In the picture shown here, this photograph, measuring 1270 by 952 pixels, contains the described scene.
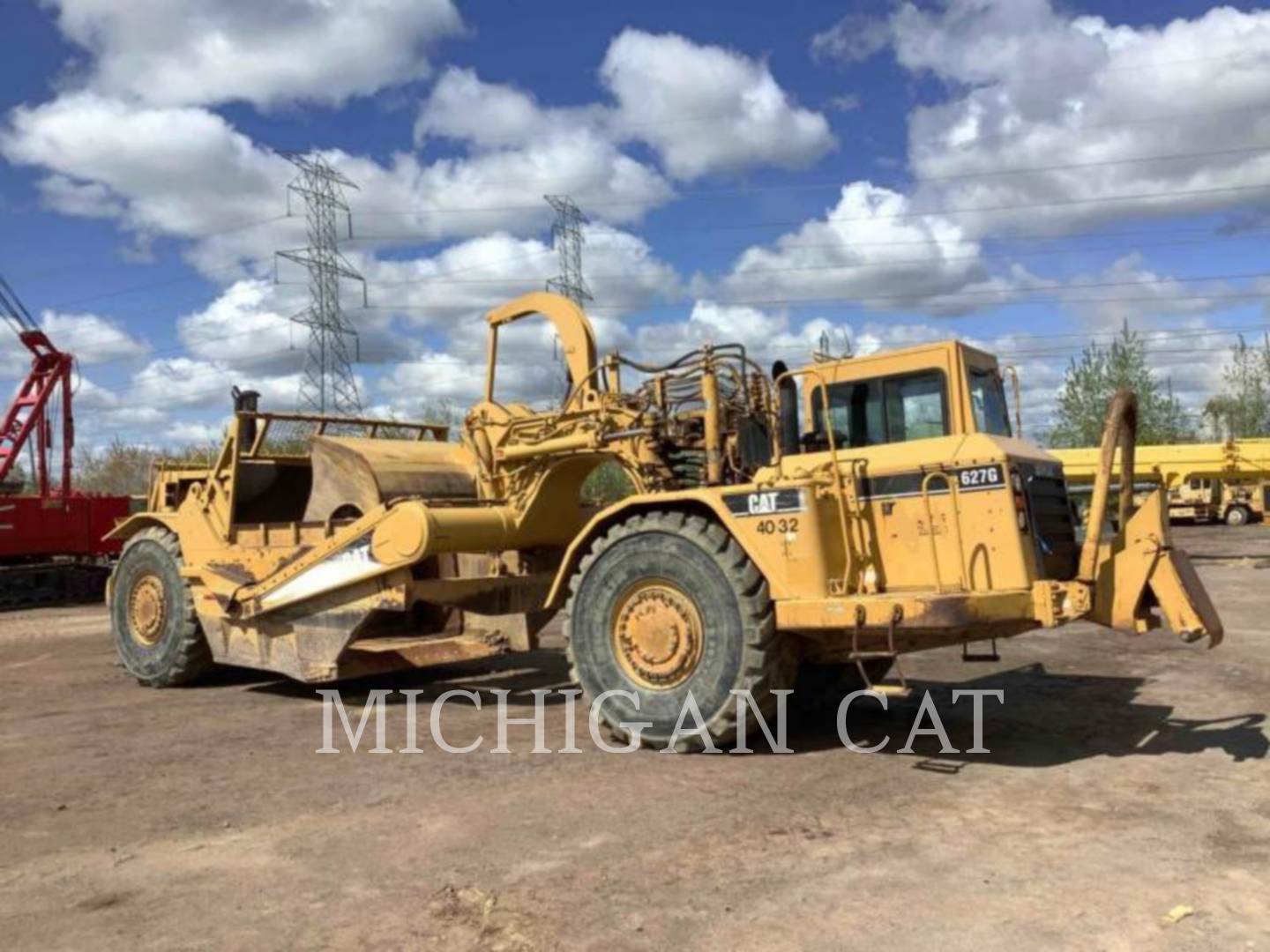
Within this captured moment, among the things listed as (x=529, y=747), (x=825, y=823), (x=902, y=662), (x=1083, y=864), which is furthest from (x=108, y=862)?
(x=902, y=662)

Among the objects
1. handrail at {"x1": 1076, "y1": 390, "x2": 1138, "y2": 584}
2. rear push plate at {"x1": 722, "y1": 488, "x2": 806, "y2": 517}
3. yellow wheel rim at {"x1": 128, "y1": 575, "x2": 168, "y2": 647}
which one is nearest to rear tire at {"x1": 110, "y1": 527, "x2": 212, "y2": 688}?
yellow wheel rim at {"x1": 128, "y1": 575, "x2": 168, "y2": 647}

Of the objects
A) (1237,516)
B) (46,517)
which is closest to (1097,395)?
(1237,516)

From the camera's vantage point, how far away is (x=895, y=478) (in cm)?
664

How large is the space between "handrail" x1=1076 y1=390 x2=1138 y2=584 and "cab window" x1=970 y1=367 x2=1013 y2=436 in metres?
0.74

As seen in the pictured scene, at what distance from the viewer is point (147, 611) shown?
10.2 m

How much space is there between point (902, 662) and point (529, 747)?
460cm

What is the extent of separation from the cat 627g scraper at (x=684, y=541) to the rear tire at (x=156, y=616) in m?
0.03

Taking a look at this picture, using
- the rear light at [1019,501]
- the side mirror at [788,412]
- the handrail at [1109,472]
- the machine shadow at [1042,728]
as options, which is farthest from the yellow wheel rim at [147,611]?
the handrail at [1109,472]

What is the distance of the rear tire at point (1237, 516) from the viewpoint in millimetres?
41750

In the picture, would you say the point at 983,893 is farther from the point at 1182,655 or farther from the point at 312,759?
the point at 1182,655

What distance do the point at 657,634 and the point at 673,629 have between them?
0.40 ft

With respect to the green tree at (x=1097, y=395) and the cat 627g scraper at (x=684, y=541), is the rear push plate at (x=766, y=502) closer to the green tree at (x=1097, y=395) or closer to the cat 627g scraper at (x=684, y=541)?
the cat 627g scraper at (x=684, y=541)

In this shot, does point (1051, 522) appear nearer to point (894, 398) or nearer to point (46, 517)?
point (894, 398)

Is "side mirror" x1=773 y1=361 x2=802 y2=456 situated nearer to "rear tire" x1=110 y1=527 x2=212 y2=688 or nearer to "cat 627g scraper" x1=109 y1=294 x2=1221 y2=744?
"cat 627g scraper" x1=109 y1=294 x2=1221 y2=744
